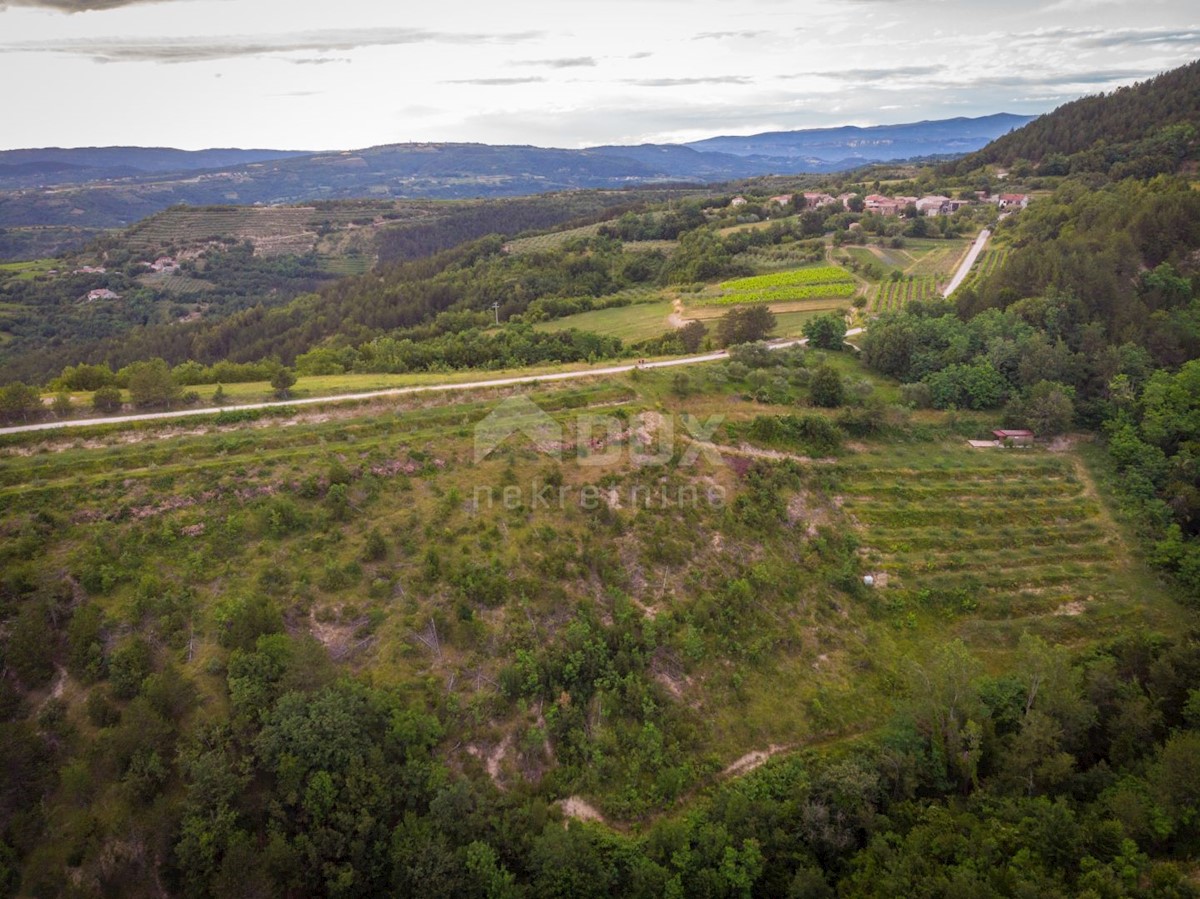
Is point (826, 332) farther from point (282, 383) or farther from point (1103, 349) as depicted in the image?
point (282, 383)

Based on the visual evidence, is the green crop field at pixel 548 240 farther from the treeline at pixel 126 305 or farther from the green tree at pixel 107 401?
the green tree at pixel 107 401

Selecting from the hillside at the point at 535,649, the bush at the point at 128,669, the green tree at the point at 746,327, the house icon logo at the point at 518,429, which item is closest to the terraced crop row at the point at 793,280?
the green tree at the point at 746,327

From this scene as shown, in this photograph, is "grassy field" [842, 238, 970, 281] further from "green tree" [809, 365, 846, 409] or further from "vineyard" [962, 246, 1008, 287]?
"green tree" [809, 365, 846, 409]

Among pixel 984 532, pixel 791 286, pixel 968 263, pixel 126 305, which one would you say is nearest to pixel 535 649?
pixel 984 532

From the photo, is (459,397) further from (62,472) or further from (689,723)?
(689,723)

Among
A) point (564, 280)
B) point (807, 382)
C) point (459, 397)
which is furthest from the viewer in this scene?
point (564, 280)

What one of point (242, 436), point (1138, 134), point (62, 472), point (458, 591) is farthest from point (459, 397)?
point (1138, 134)
